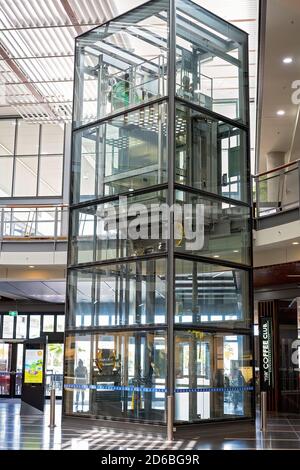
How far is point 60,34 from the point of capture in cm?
1611

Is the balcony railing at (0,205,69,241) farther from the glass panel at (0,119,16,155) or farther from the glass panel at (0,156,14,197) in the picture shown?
the glass panel at (0,119,16,155)

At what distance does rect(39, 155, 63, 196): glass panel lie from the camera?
25.7 m

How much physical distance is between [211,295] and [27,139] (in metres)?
16.4

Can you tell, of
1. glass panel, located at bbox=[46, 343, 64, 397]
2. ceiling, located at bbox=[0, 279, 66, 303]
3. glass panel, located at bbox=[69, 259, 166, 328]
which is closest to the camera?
glass panel, located at bbox=[69, 259, 166, 328]

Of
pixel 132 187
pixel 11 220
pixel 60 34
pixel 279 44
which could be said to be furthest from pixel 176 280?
pixel 60 34

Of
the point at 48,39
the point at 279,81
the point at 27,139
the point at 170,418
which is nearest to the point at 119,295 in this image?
the point at 170,418

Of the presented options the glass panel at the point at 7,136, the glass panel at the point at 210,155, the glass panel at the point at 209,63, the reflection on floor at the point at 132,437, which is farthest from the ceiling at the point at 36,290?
the glass panel at the point at 7,136

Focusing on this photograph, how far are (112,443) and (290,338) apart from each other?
8.77 meters

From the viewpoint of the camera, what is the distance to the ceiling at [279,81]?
1245cm

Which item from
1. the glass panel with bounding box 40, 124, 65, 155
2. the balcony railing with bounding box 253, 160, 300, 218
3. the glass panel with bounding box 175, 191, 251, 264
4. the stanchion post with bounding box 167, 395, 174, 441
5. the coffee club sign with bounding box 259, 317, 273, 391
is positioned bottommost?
the stanchion post with bounding box 167, 395, 174, 441

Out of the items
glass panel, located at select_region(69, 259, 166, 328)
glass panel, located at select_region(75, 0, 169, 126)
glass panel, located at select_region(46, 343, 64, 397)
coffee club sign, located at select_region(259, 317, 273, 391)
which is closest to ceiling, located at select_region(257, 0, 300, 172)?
glass panel, located at select_region(75, 0, 169, 126)

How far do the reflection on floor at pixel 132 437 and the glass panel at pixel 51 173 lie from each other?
14.0m

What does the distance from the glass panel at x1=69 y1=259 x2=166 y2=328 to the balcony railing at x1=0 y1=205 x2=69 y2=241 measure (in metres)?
3.51

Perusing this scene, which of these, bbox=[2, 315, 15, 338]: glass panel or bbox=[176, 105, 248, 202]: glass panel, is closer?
bbox=[176, 105, 248, 202]: glass panel
